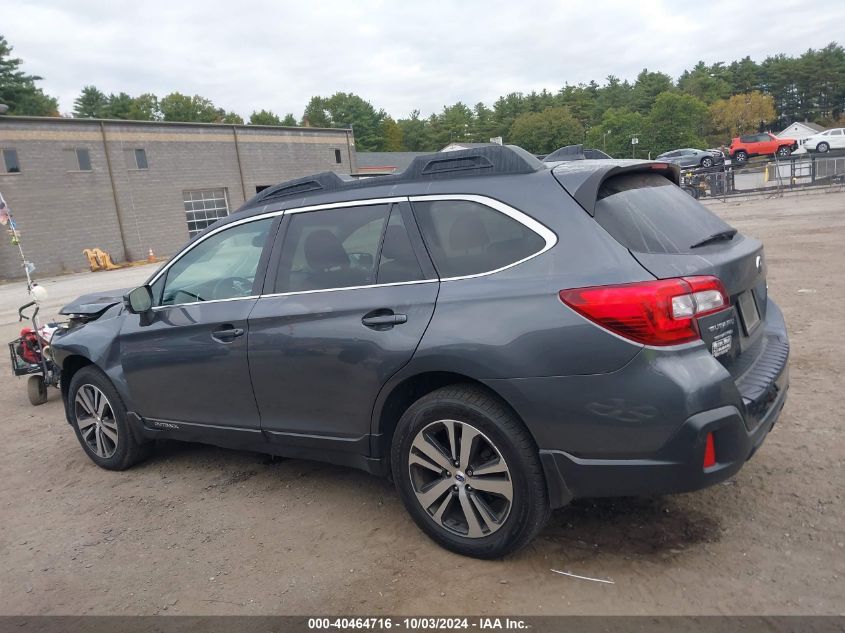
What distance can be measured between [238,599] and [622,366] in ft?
6.65

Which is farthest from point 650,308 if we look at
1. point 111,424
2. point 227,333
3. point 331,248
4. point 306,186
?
point 111,424

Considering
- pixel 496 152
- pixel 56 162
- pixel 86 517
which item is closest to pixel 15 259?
pixel 56 162

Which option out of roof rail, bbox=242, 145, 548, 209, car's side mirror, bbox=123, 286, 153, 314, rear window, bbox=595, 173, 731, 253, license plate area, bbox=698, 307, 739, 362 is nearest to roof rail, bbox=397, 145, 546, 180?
roof rail, bbox=242, 145, 548, 209

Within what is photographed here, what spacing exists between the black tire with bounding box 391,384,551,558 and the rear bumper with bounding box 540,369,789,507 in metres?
0.08

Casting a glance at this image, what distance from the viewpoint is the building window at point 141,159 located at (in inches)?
1412

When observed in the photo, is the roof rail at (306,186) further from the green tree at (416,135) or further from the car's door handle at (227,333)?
the green tree at (416,135)

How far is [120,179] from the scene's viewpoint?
34969 mm

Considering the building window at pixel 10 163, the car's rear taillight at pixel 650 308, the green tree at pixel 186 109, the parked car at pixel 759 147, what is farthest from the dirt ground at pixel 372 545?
the green tree at pixel 186 109

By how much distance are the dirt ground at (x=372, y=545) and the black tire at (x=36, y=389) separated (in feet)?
7.02

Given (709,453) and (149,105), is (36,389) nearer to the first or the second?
(709,453)

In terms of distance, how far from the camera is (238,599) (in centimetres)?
293

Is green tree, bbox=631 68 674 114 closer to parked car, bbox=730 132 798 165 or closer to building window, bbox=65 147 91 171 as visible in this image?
parked car, bbox=730 132 798 165

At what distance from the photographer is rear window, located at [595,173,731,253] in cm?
279

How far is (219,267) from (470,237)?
1.86m
